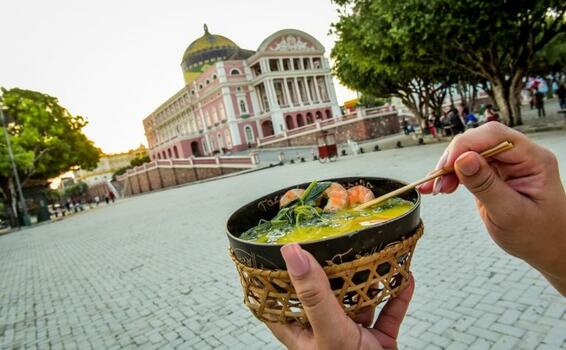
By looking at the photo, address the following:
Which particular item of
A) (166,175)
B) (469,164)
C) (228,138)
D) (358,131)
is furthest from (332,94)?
(469,164)

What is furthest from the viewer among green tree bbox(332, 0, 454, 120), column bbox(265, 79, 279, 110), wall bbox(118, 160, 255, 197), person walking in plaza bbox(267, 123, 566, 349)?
column bbox(265, 79, 279, 110)

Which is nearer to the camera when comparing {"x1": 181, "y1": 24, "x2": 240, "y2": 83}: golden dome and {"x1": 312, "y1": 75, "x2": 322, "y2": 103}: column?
{"x1": 312, "y1": 75, "x2": 322, "y2": 103}: column

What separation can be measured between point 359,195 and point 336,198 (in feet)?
0.38

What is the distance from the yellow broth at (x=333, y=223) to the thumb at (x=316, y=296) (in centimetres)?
23

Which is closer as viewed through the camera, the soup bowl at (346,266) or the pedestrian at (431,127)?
the soup bowl at (346,266)

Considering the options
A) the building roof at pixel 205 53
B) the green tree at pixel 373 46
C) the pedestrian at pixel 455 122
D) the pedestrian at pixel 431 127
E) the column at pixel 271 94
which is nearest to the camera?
the green tree at pixel 373 46

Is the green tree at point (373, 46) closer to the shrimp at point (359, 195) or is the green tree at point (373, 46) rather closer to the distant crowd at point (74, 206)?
the shrimp at point (359, 195)

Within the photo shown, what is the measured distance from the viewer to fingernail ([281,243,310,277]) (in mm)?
883

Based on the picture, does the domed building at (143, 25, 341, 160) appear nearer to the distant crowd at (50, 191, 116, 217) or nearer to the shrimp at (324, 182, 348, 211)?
the distant crowd at (50, 191, 116, 217)

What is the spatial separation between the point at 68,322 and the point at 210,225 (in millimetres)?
4616

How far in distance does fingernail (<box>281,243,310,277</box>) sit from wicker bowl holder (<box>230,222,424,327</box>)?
8 centimetres

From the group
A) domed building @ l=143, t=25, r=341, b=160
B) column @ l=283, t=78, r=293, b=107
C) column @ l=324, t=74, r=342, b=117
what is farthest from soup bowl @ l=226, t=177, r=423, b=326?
column @ l=324, t=74, r=342, b=117

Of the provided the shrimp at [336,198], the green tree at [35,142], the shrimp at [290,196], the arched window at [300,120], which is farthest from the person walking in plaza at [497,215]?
the arched window at [300,120]

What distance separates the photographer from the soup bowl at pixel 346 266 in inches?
37.1
